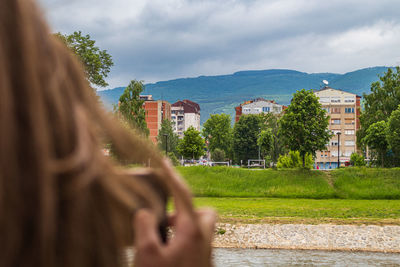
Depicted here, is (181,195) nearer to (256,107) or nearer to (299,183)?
(299,183)

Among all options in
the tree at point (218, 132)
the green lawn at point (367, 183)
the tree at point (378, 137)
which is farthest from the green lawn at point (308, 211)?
the tree at point (218, 132)

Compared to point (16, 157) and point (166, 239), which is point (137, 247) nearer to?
point (166, 239)

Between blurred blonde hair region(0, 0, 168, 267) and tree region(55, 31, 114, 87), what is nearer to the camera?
blurred blonde hair region(0, 0, 168, 267)

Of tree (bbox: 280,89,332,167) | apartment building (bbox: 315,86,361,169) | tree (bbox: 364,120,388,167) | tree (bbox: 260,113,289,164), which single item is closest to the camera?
tree (bbox: 280,89,332,167)

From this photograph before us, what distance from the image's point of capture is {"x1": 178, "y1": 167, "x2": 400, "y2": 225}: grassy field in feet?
82.7

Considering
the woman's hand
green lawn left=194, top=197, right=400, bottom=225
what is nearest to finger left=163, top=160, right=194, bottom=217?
the woman's hand

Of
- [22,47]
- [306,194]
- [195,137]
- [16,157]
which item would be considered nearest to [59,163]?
[16,157]

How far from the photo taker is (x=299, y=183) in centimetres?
3512

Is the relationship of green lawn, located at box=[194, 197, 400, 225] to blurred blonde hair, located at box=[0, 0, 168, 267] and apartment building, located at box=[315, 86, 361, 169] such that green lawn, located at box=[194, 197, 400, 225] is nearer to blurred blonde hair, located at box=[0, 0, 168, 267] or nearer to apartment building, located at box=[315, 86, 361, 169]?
blurred blonde hair, located at box=[0, 0, 168, 267]

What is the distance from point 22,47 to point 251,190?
112 ft

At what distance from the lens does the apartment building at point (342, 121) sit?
97312 millimetres

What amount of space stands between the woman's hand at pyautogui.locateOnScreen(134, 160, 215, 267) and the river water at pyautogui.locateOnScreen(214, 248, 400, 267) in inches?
618

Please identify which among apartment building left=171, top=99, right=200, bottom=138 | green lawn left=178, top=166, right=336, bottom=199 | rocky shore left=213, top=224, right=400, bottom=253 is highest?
apartment building left=171, top=99, right=200, bottom=138

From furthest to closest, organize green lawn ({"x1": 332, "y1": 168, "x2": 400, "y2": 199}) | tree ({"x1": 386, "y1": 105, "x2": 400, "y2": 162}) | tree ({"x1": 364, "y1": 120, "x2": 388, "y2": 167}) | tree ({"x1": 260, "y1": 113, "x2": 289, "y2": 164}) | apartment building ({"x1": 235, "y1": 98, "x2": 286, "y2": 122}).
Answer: apartment building ({"x1": 235, "y1": 98, "x2": 286, "y2": 122}) < tree ({"x1": 260, "y1": 113, "x2": 289, "y2": 164}) < tree ({"x1": 364, "y1": 120, "x2": 388, "y2": 167}) < tree ({"x1": 386, "y1": 105, "x2": 400, "y2": 162}) < green lawn ({"x1": 332, "y1": 168, "x2": 400, "y2": 199})
